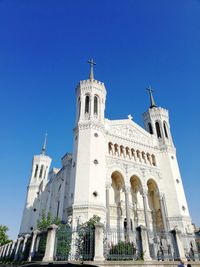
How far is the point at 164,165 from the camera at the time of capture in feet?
93.5

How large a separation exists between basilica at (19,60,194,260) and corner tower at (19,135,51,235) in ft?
36.2

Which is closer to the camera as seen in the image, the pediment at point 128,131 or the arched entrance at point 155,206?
the arched entrance at point 155,206

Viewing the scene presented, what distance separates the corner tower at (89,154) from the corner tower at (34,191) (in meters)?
21.4

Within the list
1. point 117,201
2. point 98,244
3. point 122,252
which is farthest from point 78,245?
point 117,201

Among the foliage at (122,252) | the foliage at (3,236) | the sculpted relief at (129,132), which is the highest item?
the sculpted relief at (129,132)

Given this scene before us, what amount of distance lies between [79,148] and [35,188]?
83.3 feet

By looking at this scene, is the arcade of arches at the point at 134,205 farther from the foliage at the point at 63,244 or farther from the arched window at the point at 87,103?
the foliage at the point at 63,244

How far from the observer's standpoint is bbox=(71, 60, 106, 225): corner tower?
19547 millimetres

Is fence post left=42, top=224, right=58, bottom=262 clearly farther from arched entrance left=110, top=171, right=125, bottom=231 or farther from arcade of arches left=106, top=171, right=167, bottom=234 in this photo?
arched entrance left=110, top=171, right=125, bottom=231

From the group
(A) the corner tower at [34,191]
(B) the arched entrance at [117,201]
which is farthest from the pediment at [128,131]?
(A) the corner tower at [34,191]

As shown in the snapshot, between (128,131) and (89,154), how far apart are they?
28.9ft

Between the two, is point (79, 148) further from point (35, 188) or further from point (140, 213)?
point (35, 188)

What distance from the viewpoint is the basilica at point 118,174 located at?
821 inches

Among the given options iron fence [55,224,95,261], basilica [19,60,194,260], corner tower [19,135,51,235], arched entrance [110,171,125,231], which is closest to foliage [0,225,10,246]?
corner tower [19,135,51,235]
